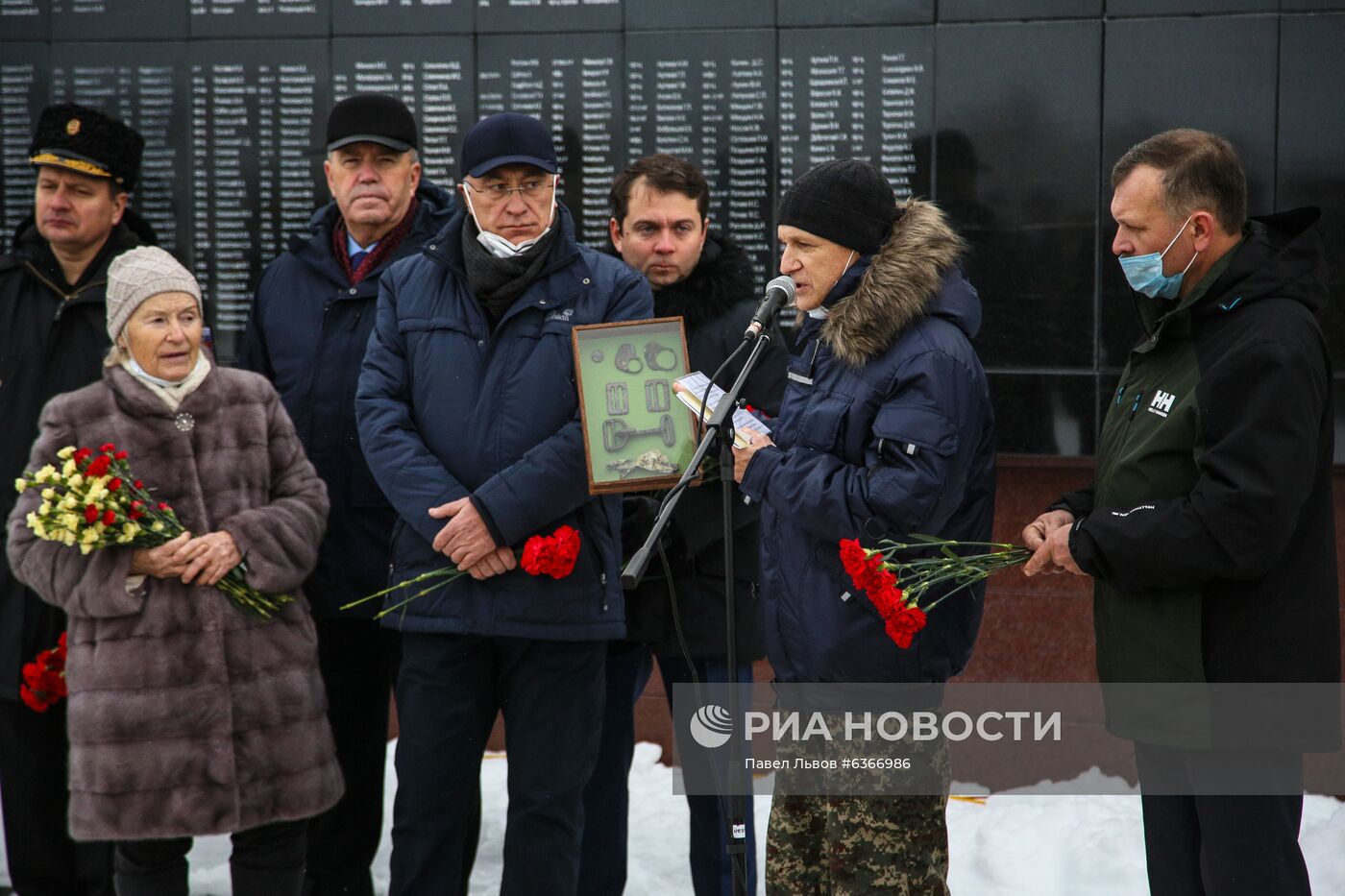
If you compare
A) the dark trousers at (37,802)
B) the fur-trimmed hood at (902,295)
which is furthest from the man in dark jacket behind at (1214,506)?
the dark trousers at (37,802)

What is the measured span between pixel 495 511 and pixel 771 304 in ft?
3.04

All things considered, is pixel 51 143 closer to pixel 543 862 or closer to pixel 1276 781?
pixel 543 862

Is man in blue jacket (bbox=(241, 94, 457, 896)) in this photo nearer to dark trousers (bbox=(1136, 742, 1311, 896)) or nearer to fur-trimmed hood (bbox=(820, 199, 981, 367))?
fur-trimmed hood (bbox=(820, 199, 981, 367))

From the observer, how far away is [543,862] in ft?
12.3

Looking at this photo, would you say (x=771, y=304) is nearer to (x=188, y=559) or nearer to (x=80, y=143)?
(x=188, y=559)

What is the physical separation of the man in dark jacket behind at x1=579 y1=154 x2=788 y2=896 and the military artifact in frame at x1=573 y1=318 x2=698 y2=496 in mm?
479

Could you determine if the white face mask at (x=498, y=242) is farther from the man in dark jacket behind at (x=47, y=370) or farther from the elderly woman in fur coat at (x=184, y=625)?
the man in dark jacket behind at (x=47, y=370)

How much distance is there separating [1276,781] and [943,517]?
890mm

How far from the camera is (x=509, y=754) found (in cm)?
385

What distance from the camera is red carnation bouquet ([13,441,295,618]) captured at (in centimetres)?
364

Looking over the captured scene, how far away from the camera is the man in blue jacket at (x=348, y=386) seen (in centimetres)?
433

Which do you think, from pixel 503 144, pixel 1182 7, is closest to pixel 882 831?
pixel 503 144

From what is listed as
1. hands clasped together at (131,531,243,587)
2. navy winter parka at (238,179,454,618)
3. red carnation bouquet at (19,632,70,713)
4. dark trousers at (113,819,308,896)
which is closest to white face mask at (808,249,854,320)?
navy winter parka at (238,179,454,618)

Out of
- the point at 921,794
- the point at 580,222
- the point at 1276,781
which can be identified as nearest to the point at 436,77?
the point at 580,222
